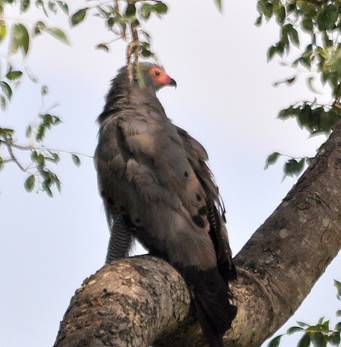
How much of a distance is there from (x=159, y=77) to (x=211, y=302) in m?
2.81

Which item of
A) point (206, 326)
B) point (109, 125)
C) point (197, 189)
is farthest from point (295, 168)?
point (206, 326)

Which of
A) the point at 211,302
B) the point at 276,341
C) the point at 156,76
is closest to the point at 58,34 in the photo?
the point at 211,302

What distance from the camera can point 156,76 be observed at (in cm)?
706

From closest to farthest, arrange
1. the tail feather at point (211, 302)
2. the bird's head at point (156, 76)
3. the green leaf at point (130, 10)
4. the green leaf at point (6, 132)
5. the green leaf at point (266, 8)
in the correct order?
the green leaf at point (130, 10) → the tail feather at point (211, 302) → the green leaf at point (6, 132) → the green leaf at point (266, 8) → the bird's head at point (156, 76)

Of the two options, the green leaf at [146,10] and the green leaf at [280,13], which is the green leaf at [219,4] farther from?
the green leaf at [280,13]

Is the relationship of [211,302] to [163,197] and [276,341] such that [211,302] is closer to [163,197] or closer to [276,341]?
[276,341]

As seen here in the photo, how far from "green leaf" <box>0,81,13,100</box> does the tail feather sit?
4.17 feet

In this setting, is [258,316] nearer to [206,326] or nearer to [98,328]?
[206,326]

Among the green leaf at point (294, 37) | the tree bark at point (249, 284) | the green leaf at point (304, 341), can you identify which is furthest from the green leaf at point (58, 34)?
the green leaf at point (294, 37)

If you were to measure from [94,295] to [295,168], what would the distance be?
238 centimetres

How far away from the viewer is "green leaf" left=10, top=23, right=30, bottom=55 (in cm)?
337

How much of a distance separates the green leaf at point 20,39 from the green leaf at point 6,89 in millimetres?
1756

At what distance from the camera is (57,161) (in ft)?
19.1

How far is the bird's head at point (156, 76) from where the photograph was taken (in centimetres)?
698
